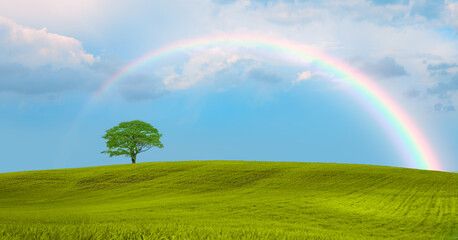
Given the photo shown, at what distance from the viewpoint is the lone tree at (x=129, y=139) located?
70.3 metres

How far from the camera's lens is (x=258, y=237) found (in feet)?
29.1

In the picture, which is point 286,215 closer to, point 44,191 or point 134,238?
point 134,238

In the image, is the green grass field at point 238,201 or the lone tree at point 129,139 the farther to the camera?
the lone tree at point 129,139

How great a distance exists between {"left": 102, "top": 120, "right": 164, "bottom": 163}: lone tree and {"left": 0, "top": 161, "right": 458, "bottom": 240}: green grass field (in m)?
18.2

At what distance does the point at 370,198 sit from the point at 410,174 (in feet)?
60.7

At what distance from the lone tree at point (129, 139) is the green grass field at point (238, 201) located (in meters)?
18.2

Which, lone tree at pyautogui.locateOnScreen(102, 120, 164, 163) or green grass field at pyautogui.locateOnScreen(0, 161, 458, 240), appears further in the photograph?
lone tree at pyautogui.locateOnScreen(102, 120, 164, 163)

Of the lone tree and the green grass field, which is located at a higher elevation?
the lone tree

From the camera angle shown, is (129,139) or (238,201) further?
(129,139)

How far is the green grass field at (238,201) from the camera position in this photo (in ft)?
53.9

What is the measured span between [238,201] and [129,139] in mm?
46529

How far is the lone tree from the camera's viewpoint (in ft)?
231

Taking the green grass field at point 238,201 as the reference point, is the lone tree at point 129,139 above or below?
above

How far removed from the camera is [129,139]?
7069cm
